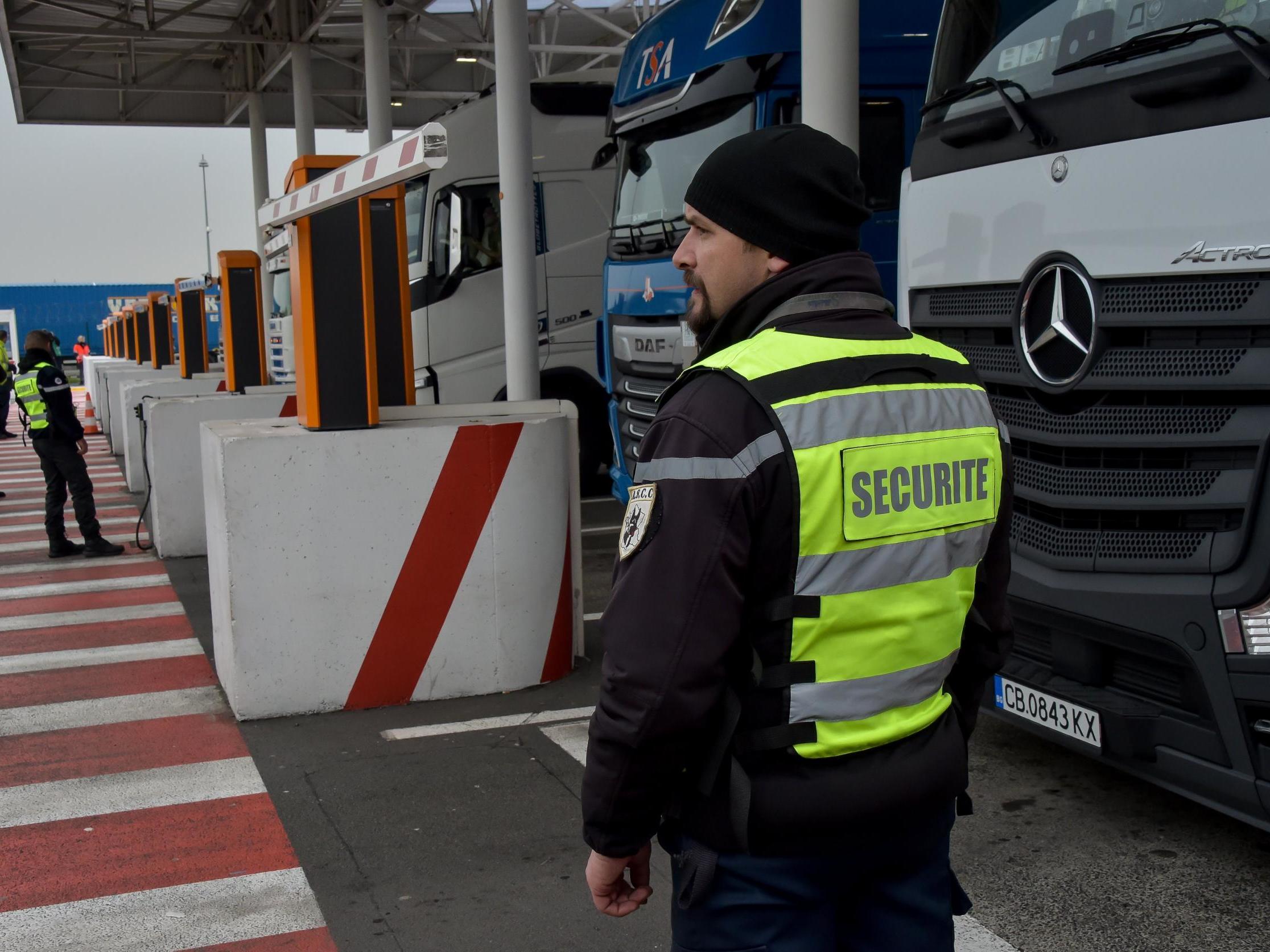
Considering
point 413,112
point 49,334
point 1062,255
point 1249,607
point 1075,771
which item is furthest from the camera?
point 413,112

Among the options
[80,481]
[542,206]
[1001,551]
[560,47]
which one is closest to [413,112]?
[560,47]

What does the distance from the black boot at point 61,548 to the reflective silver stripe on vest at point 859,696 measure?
1026 centimetres

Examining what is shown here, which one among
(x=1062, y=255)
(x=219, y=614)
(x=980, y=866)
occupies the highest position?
(x=1062, y=255)

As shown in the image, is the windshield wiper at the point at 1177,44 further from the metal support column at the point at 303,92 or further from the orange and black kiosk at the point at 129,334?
the orange and black kiosk at the point at 129,334

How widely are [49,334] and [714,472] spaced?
438 inches

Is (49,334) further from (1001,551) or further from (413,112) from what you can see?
(413,112)

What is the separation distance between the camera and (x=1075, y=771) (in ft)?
15.9

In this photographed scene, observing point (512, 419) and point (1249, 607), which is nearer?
point (1249, 607)

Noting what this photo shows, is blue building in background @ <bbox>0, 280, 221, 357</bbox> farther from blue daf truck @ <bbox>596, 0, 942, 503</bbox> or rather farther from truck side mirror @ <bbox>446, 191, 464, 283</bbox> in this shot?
blue daf truck @ <bbox>596, 0, 942, 503</bbox>

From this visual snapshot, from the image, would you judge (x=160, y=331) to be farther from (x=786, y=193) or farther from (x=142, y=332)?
(x=786, y=193)

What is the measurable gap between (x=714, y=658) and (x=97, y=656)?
638cm

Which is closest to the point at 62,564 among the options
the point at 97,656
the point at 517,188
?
the point at 97,656

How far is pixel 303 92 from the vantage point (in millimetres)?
21578

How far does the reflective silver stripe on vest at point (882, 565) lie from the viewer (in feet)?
6.24
